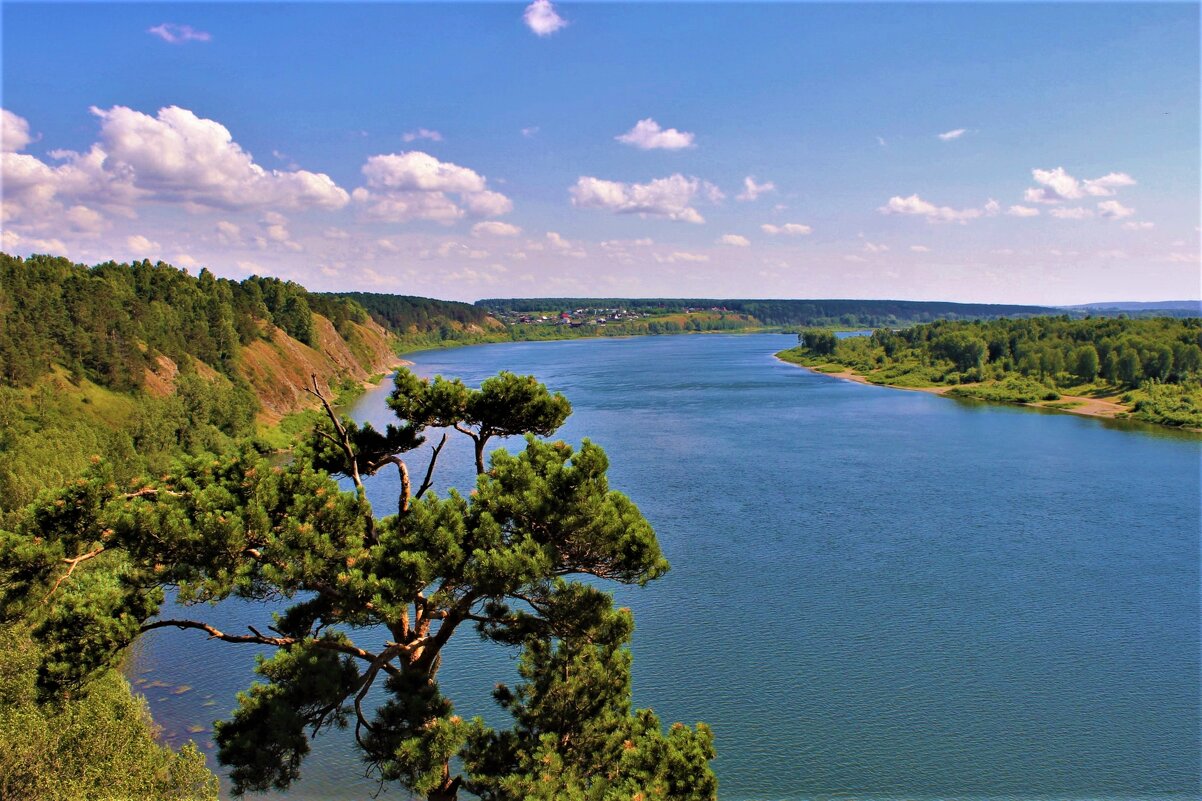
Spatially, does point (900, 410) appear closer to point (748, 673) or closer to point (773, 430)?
Result: point (773, 430)

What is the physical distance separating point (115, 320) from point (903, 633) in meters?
43.0

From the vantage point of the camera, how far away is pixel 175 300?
59.2 m

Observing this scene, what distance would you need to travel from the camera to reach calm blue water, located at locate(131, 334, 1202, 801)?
15734mm

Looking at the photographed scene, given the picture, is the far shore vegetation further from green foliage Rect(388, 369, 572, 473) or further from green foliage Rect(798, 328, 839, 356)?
green foliage Rect(798, 328, 839, 356)

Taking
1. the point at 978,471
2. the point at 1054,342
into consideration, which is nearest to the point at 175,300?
the point at 978,471

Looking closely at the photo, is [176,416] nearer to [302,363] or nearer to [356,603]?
[302,363]

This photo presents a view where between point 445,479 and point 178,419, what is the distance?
1384 centimetres

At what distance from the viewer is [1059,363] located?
245ft

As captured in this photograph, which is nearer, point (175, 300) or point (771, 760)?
point (771, 760)

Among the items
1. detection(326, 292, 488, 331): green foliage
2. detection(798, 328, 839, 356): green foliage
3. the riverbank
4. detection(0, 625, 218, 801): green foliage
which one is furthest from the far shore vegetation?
detection(326, 292, 488, 331): green foliage

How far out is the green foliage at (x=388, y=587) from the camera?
788 cm

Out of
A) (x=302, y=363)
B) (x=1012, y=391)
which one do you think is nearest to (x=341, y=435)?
(x=302, y=363)

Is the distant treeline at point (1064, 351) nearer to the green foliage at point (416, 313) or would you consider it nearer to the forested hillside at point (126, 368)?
the forested hillside at point (126, 368)

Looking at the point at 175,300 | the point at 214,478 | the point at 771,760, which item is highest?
the point at 175,300
